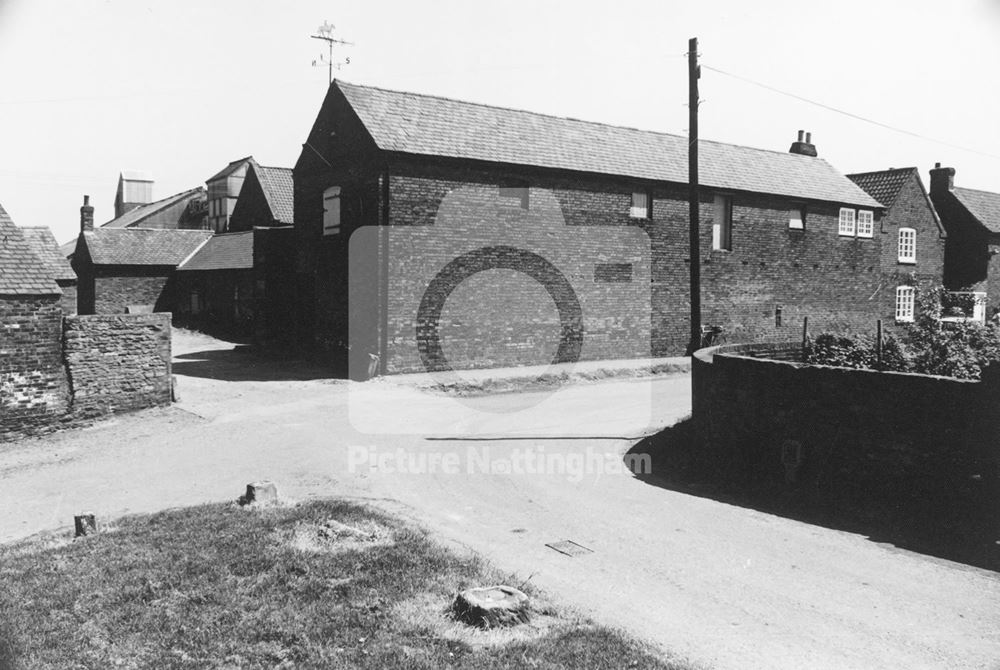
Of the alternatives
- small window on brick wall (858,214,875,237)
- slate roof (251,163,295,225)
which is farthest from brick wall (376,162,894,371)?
slate roof (251,163,295,225)

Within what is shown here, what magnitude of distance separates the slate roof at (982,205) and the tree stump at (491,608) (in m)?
40.9

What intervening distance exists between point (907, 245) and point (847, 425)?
94.8 feet

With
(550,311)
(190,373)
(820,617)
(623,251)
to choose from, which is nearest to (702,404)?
(820,617)

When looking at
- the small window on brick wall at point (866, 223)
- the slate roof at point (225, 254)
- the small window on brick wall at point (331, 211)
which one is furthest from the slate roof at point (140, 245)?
the small window on brick wall at point (866, 223)

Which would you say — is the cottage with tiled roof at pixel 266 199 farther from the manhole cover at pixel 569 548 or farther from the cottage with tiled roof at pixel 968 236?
the cottage with tiled roof at pixel 968 236

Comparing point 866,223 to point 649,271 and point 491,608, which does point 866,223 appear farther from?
point 491,608

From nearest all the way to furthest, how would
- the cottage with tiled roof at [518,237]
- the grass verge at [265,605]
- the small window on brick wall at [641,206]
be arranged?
the grass verge at [265,605]
the cottage with tiled roof at [518,237]
the small window on brick wall at [641,206]

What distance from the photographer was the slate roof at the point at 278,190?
114ft

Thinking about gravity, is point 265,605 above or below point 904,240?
below

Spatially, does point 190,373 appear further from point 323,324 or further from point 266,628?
point 266,628

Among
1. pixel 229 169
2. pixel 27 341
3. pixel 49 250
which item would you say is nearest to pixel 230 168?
pixel 229 169

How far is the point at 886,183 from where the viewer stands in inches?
1373

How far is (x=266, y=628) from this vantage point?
18.3 feet

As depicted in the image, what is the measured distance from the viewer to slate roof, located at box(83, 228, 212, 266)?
37.6 metres
